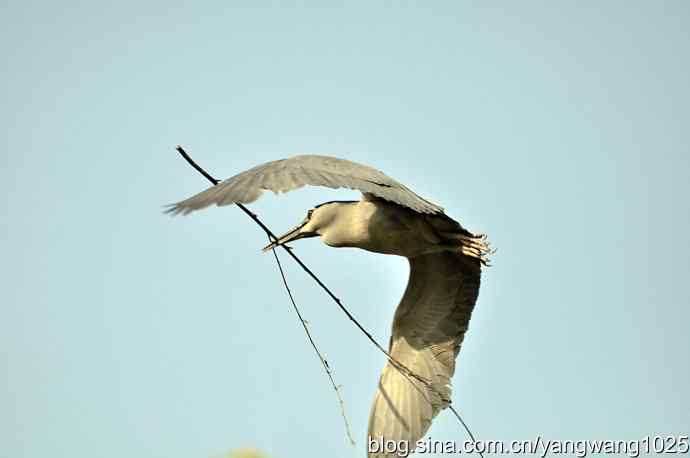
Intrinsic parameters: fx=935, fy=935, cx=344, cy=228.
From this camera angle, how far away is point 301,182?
5.67 metres

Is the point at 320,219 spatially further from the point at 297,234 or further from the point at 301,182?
the point at 301,182

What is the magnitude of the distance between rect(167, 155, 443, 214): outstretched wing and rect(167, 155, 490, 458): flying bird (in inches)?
2.3

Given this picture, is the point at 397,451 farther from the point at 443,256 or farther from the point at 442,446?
the point at 443,256

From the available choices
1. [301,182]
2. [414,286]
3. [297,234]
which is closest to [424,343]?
[414,286]

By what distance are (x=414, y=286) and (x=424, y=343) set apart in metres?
0.51

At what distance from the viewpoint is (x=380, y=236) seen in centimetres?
746

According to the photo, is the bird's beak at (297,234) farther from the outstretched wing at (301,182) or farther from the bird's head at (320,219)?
the outstretched wing at (301,182)

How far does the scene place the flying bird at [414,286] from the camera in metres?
7.44

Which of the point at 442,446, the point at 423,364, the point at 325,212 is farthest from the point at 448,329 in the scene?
the point at 325,212

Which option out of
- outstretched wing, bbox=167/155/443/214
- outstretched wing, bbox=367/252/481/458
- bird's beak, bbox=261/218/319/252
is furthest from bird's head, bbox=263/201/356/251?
outstretched wing, bbox=367/252/481/458

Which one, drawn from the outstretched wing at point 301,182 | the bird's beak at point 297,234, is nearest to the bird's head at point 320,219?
the bird's beak at point 297,234

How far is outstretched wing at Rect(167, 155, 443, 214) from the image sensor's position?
5250 millimetres

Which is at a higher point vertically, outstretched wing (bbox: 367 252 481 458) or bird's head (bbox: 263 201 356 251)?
bird's head (bbox: 263 201 356 251)

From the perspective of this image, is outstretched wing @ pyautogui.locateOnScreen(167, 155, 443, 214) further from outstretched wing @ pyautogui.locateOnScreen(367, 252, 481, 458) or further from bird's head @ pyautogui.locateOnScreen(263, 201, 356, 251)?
outstretched wing @ pyautogui.locateOnScreen(367, 252, 481, 458)
